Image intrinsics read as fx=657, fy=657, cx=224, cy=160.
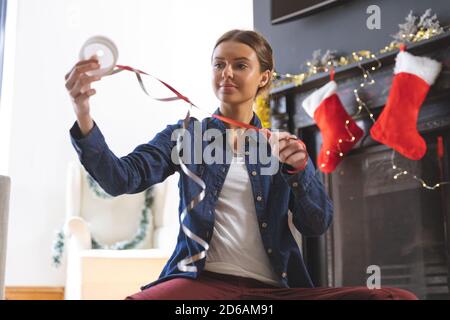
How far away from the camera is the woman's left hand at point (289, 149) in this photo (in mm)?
1137

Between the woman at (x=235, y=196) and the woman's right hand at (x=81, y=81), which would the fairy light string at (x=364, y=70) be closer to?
the woman at (x=235, y=196)

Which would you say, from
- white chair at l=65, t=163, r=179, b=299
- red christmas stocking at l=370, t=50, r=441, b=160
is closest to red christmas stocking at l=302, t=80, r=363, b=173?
red christmas stocking at l=370, t=50, r=441, b=160

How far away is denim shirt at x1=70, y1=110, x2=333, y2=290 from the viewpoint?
1177 mm

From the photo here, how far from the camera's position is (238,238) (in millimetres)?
1215

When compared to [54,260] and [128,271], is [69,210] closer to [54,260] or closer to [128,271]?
[54,260]

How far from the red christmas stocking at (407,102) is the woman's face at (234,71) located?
5.20 ft

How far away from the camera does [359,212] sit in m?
3.18

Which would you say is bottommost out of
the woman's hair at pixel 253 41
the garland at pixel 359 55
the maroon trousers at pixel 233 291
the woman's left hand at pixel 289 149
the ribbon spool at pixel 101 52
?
the maroon trousers at pixel 233 291

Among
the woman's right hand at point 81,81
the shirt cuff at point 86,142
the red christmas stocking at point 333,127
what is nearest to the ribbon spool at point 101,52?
the woman's right hand at point 81,81

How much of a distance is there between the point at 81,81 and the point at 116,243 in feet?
11.0

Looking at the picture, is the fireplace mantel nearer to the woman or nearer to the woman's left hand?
the woman

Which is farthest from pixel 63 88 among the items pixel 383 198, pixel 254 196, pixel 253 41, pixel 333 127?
pixel 254 196

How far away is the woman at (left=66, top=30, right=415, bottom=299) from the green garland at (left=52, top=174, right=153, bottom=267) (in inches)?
116

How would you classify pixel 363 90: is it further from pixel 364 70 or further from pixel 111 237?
pixel 111 237
